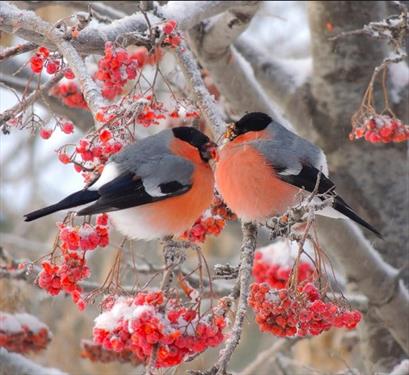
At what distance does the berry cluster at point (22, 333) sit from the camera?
3.64 m

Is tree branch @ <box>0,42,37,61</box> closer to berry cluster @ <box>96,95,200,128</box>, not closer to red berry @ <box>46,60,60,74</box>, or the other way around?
red berry @ <box>46,60,60,74</box>

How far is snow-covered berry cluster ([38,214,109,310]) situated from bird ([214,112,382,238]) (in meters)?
0.68

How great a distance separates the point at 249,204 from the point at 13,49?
1.00m

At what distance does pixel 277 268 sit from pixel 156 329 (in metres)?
1.93

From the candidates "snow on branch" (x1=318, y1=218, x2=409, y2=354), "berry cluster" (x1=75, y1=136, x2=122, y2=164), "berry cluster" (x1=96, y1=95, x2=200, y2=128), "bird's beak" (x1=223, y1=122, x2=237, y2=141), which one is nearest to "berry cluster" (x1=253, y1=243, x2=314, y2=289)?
"snow on branch" (x1=318, y1=218, x2=409, y2=354)

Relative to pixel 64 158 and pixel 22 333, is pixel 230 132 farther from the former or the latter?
pixel 22 333

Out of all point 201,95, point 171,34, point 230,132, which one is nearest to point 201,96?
point 201,95

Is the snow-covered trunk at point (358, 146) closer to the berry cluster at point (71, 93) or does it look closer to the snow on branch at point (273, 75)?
the snow on branch at point (273, 75)

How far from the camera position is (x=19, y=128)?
8.58ft

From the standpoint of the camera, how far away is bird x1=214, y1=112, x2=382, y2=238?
113 inches

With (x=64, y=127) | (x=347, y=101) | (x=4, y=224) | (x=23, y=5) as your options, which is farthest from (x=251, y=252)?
(x=4, y=224)

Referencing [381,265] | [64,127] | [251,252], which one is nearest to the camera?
[251,252]

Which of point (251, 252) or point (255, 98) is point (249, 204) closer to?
point (251, 252)

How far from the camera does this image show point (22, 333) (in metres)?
3.64
